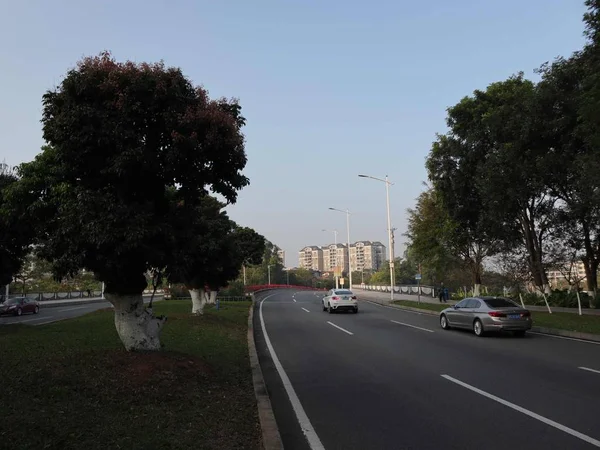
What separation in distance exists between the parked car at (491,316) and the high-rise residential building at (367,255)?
149 metres

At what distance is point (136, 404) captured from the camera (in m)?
6.49

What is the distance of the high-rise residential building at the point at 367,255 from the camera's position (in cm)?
16824

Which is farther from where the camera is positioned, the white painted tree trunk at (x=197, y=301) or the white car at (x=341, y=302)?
the white car at (x=341, y=302)

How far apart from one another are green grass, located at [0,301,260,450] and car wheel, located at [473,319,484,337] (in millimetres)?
9668

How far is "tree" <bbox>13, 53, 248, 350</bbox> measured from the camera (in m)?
7.45

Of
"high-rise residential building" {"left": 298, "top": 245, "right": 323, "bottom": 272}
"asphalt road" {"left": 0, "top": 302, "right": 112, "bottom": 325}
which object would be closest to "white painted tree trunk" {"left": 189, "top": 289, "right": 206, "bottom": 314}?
"asphalt road" {"left": 0, "top": 302, "right": 112, "bottom": 325}

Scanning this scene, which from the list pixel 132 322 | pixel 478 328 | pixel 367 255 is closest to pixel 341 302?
pixel 478 328

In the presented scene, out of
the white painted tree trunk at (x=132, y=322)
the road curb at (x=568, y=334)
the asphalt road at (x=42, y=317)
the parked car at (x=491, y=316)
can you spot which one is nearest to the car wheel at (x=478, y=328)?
the parked car at (x=491, y=316)

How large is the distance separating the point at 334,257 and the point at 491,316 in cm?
15858

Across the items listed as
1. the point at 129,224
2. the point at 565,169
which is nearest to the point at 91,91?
the point at 129,224

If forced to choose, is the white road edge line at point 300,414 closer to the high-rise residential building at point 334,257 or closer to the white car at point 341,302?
the white car at point 341,302

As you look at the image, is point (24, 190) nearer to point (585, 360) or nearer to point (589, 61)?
point (585, 360)

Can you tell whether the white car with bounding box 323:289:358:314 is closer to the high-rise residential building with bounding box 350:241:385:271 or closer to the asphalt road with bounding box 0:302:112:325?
the asphalt road with bounding box 0:302:112:325

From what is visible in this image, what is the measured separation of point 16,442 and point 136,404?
2.15 meters
